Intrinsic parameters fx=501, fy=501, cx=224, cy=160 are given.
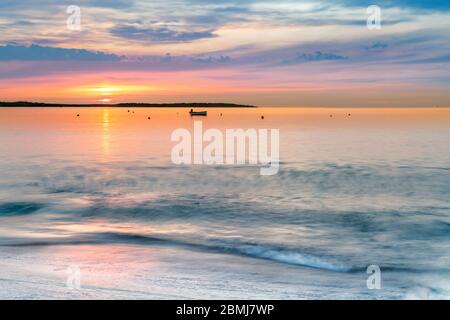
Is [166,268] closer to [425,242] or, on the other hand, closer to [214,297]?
[214,297]

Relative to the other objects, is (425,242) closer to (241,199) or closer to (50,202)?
(241,199)

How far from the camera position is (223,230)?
19.8 meters

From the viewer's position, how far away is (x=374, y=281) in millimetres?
11984

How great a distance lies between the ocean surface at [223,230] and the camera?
442 inches

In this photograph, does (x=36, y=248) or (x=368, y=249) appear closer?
(x=36, y=248)

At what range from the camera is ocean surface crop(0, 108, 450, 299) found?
442 inches

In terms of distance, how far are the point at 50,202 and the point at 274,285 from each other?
57.9 ft

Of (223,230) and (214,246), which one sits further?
(223,230)

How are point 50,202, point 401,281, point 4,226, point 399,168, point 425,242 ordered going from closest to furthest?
1. point 401,281
2. point 425,242
3. point 4,226
4. point 50,202
5. point 399,168

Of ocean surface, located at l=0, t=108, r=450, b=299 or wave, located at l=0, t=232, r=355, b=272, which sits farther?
wave, located at l=0, t=232, r=355, b=272

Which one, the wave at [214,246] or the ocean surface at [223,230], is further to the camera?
the wave at [214,246]

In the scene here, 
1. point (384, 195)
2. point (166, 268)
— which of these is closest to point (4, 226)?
point (166, 268)
